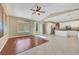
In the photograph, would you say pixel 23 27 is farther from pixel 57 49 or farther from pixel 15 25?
pixel 57 49

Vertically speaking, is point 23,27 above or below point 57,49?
above

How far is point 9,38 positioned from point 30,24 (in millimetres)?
755

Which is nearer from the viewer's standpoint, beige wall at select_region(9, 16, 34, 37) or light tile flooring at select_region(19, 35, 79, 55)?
beige wall at select_region(9, 16, 34, 37)

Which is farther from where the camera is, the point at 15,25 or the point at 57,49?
the point at 57,49

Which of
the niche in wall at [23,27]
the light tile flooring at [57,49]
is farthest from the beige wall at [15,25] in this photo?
the light tile flooring at [57,49]

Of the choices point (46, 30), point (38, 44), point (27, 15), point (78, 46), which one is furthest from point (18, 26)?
point (78, 46)

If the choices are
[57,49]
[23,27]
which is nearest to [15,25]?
[23,27]

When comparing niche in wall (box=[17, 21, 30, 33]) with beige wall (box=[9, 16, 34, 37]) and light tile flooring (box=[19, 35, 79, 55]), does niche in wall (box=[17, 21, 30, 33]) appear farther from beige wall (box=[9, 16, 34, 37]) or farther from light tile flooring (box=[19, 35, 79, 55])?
light tile flooring (box=[19, 35, 79, 55])

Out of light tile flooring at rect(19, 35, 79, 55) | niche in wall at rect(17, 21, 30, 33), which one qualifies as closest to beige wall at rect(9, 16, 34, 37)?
niche in wall at rect(17, 21, 30, 33)

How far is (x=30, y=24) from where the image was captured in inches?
118

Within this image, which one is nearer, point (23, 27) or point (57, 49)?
point (23, 27)

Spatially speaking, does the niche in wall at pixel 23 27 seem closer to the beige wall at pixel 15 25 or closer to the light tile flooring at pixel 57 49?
the beige wall at pixel 15 25

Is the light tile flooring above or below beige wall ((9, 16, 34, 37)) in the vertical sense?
below
